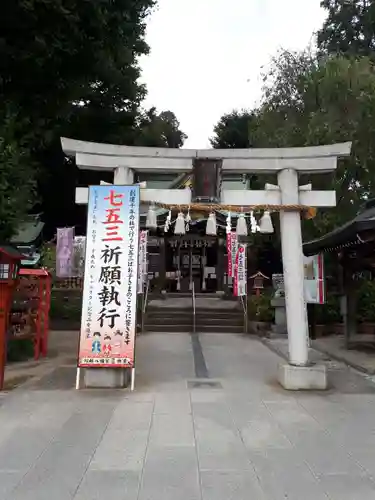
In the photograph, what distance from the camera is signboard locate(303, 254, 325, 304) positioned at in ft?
42.0

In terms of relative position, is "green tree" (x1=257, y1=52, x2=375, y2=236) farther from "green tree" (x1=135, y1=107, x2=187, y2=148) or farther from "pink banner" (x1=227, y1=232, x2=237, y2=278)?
"green tree" (x1=135, y1=107, x2=187, y2=148)

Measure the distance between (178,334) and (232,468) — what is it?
449 inches

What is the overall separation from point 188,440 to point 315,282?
8.53 m

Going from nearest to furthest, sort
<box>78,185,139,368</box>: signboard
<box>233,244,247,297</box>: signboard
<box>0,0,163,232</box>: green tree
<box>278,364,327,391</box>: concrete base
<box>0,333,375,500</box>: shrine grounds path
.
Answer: <box>0,333,375,500</box>: shrine grounds path
<box>78,185,139,368</box>: signboard
<box>278,364,327,391</box>: concrete base
<box>0,0,163,232</box>: green tree
<box>233,244,247,297</box>: signboard

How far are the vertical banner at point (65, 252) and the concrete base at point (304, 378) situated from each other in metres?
11.8

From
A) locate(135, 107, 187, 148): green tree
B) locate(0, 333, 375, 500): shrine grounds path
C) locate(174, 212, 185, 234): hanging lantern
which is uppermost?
locate(135, 107, 187, 148): green tree

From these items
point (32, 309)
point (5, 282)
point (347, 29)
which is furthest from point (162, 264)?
point (347, 29)

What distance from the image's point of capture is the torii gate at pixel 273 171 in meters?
8.01

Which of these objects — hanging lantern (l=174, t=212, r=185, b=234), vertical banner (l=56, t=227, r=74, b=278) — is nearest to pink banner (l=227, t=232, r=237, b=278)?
vertical banner (l=56, t=227, r=74, b=278)

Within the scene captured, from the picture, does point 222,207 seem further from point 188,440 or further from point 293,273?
point 188,440

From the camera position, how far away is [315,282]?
42.5ft

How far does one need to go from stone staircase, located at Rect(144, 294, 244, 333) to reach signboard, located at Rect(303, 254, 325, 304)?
4.21m

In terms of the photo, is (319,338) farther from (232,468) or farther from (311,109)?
(232,468)

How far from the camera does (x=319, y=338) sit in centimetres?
1488
